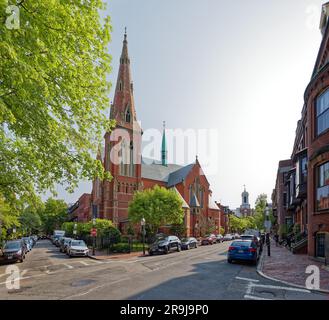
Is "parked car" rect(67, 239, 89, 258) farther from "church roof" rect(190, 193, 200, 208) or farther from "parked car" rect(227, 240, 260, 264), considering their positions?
"church roof" rect(190, 193, 200, 208)

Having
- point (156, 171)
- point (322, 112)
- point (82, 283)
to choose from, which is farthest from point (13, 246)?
point (156, 171)

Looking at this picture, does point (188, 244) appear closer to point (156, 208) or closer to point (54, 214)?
point (156, 208)

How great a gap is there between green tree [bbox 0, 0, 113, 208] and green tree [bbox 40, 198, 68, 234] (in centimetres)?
9607

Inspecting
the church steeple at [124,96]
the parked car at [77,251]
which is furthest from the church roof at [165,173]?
the parked car at [77,251]

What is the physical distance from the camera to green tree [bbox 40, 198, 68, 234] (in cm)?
10400

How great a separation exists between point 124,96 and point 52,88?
53.2 meters

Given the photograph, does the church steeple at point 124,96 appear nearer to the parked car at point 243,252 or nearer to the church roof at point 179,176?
the church roof at point 179,176

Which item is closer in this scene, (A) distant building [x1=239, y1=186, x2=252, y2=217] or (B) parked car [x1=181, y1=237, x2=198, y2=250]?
(B) parked car [x1=181, y1=237, x2=198, y2=250]

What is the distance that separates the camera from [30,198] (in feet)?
51.8

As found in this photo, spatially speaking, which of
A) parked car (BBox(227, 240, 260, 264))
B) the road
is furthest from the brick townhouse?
the road

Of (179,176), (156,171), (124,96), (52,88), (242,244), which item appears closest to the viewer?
(52,88)

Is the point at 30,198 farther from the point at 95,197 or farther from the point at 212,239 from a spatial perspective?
the point at 95,197

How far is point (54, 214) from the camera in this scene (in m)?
103

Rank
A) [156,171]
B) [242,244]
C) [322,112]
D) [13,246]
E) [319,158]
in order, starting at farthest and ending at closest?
→ 1. [156,171]
2. [13,246]
3. [242,244]
4. [322,112]
5. [319,158]
